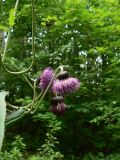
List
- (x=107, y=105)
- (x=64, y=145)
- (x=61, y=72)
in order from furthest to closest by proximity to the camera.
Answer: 1. (x=64, y=145)
2. (x=107, y=105)
3. (x=61, y=72)

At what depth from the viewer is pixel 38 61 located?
17.1 ft

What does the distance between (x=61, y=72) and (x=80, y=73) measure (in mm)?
4160

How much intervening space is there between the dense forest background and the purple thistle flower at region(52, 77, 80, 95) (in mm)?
3445

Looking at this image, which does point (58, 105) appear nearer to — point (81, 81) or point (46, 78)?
point (46, 78)

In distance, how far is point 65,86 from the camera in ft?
2.59

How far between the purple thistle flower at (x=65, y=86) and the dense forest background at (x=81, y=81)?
136 inches

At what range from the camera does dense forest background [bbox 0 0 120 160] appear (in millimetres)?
4508

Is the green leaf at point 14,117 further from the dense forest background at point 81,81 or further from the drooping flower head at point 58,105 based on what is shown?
the dense forest background at point 81,81

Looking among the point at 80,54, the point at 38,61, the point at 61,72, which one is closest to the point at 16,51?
the point at 38,61

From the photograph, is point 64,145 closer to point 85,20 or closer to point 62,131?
point 62,131

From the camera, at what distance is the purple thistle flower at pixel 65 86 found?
79 centimetres

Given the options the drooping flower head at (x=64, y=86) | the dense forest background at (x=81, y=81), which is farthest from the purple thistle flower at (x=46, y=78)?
the dense forest background at (x=81, y=81)

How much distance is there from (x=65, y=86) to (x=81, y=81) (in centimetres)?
402

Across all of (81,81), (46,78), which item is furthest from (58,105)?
(81,81)
